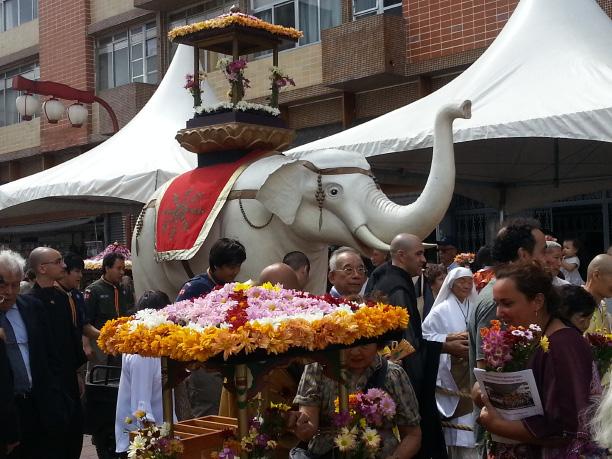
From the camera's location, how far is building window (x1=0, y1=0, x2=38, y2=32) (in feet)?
83.1

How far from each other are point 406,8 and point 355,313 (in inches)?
481

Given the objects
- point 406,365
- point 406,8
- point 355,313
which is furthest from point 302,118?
point 355,313

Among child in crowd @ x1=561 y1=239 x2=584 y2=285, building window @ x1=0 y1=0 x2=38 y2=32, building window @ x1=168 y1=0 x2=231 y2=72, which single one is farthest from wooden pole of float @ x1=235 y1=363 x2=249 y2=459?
building window @ x1=0 y1=0 x2=38 y2=32

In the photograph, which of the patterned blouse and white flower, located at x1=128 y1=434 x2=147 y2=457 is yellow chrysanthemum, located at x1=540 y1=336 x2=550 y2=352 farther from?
white flower, located at x1=128 y1=434 x2=147 y2=457

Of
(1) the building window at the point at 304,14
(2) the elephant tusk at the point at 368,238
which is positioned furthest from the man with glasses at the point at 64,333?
(1) the building window at the point at 304,14

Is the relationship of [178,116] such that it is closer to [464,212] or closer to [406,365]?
[464,212]

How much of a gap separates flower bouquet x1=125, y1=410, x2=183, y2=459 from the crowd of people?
1.43 feet

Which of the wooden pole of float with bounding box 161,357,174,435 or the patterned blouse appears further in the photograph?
the patterned blouse

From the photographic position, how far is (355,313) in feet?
12.6

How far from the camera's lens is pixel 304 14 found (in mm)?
17750

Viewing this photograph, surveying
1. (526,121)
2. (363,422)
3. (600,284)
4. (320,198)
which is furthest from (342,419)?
(526,121)

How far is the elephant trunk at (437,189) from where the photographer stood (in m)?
7.88

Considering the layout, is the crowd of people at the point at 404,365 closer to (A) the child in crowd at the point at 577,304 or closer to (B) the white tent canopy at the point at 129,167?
(A) the child in crowd at the point at 577,304

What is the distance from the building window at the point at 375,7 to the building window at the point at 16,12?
465 inches
